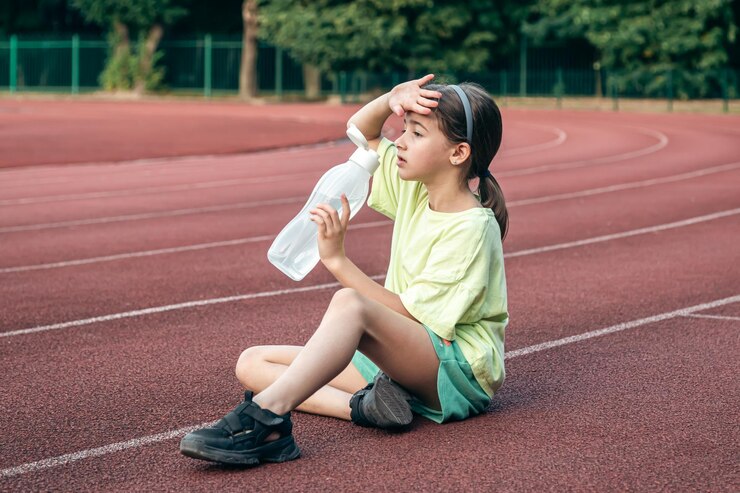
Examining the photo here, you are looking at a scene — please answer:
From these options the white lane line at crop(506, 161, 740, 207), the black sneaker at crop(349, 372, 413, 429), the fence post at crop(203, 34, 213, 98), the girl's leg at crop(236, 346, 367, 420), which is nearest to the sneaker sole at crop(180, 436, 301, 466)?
the black sneaker at crop(349, 372, 413, 429)

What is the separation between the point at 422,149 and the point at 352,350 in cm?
81

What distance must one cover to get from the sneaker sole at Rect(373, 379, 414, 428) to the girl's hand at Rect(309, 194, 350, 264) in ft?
1.80

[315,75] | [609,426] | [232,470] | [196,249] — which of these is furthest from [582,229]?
[315,75]

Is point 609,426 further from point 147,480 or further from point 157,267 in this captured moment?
point 157,267

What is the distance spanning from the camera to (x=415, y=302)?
4504 millimetres

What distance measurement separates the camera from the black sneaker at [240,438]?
4027 mm

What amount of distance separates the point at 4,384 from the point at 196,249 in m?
4.70

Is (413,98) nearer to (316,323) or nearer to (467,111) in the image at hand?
(467,111)

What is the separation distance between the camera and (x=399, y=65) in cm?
4284

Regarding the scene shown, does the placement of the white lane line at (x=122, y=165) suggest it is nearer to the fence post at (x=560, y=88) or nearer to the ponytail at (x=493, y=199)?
the ponytail at (x=493, y=199)

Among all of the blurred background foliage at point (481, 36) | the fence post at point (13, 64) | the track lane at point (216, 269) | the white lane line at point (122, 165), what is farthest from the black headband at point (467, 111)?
the fence post at point (13, 64)

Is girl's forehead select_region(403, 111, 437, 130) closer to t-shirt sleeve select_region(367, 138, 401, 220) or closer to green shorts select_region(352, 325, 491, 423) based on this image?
t-shirt sleeve select_region(367, 138, 401, 220)

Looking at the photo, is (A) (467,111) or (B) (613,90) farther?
(B) (613,90)

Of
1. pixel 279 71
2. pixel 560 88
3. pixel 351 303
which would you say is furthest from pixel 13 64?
pixel 351 303
